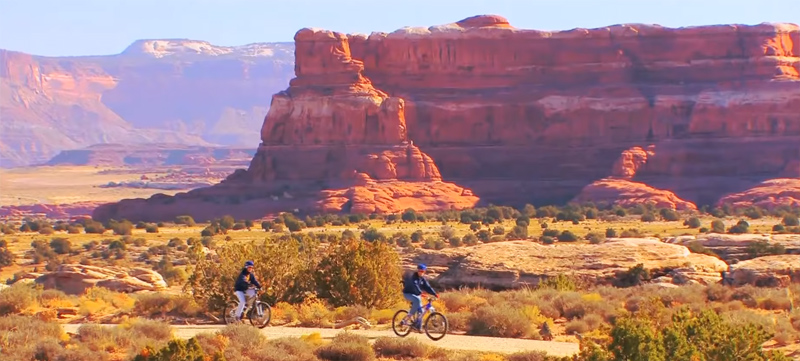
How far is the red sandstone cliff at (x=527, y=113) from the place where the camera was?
3162 inches

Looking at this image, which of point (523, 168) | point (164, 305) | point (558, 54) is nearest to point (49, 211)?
point (523, 168)

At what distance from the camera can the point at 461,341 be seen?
2034 centimetres

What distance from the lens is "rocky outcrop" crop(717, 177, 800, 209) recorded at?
74.1 metres

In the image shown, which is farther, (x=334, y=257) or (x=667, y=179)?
(x=667, y=179)

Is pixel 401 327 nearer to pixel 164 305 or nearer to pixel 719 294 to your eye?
pixel 164 305

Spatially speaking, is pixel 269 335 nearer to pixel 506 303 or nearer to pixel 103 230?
pixel 506 303

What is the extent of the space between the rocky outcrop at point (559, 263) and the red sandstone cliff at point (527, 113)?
4895 cm

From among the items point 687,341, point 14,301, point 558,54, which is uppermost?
point 558,54

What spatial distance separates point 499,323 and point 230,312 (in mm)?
4459

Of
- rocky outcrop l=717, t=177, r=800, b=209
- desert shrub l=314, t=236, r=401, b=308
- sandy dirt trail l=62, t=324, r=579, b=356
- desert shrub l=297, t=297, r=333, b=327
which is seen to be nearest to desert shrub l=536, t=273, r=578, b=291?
desert shrub l=314, t=236, r=401, b=308

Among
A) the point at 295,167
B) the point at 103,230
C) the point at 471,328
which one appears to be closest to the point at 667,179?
the point at 295,167

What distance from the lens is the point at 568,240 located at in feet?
160

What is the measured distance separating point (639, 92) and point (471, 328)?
6525 cm

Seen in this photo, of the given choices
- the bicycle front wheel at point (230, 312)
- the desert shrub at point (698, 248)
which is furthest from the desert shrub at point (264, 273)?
the desert shrub at point (698, 248)
